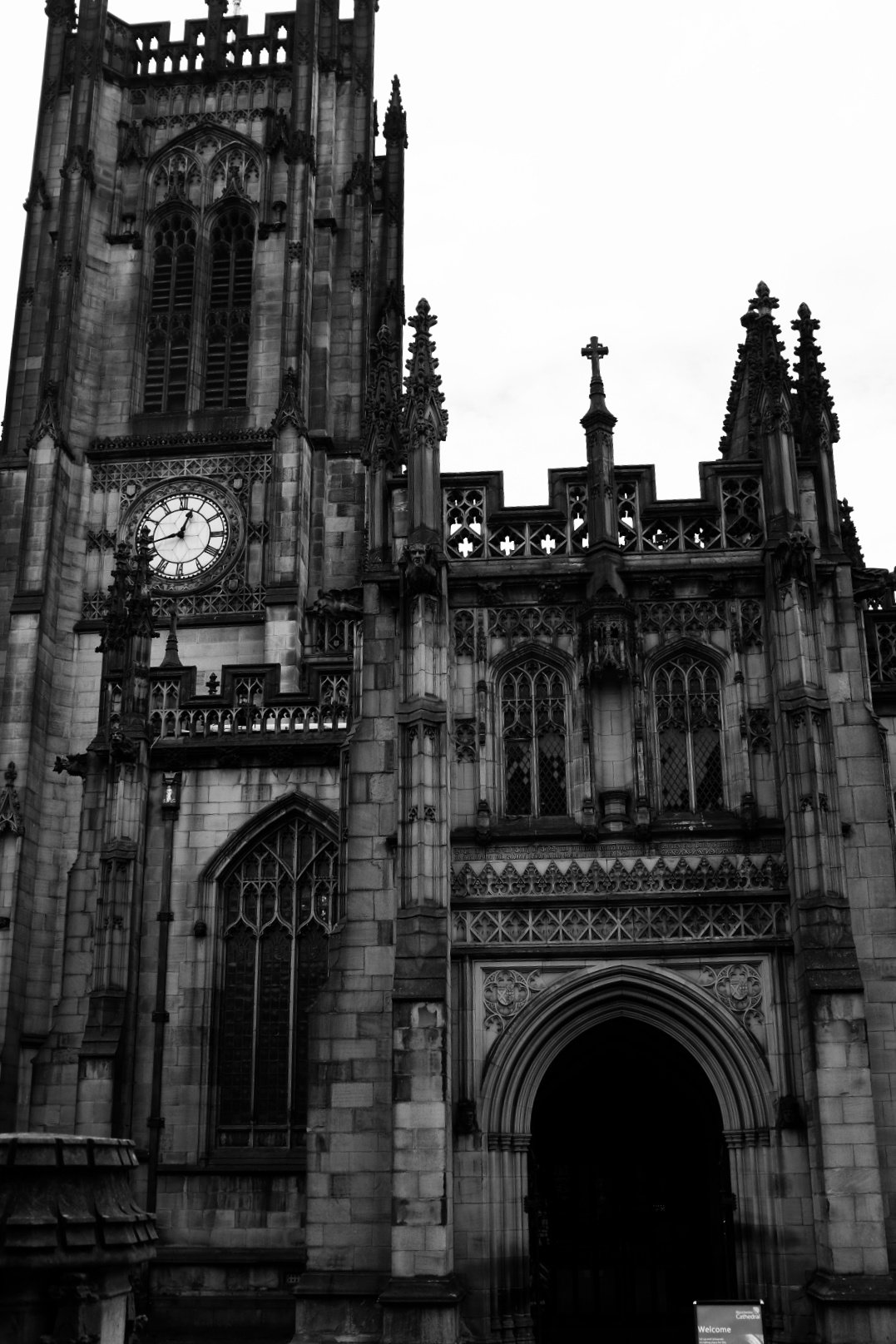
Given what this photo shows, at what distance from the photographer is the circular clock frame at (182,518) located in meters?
35.8

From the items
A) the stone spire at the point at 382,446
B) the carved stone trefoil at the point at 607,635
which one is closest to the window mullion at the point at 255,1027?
the stone spire at the point at 382,446

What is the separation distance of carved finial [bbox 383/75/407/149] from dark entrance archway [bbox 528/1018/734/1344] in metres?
32.0

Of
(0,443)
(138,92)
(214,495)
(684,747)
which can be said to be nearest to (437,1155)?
(684,747)

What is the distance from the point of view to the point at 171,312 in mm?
39438

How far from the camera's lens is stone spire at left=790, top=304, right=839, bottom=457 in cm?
2114

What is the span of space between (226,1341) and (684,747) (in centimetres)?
1062

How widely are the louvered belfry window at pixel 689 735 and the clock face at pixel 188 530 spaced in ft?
58.7

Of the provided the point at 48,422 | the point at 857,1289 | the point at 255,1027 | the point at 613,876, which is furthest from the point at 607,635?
the point at 48,422

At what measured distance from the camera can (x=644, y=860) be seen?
19.3m

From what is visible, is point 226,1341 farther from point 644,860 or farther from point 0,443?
point 0,443

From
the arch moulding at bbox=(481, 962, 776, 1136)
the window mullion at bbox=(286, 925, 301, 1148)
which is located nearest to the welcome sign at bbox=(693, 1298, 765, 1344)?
the arch moulding at bbox=(481, 962, 776, 1136)

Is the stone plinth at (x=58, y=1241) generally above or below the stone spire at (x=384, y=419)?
below

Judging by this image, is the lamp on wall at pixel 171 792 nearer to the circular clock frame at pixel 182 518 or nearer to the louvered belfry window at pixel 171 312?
the circular clock frame at pixel 182 518

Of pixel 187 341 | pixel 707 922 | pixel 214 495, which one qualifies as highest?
pixel 187 341
